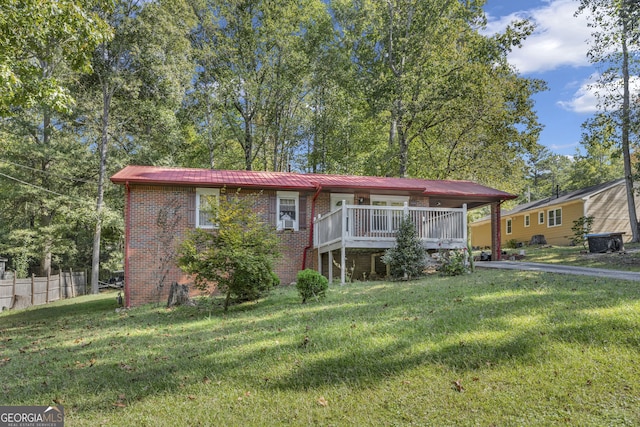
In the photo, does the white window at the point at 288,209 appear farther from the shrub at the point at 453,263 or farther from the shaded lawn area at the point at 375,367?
the shaded lawn area at the point at 375,367

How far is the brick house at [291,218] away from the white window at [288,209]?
0.03 m

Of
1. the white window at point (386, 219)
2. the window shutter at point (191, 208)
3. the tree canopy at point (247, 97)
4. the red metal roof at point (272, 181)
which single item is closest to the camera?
the white window at point (386, 219)

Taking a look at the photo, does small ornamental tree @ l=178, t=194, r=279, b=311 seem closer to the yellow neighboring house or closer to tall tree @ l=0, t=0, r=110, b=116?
tall tree @ l=0, t=0, r=110, b=116

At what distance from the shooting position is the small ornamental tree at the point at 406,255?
11.0 metres

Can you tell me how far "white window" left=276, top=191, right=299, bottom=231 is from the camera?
13.7m

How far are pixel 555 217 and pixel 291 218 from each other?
66.1ft

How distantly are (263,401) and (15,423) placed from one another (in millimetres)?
2294

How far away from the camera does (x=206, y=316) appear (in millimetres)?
8359

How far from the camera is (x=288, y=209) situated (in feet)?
45.3

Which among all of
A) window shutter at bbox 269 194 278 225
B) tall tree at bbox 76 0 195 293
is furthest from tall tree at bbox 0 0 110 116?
tall tree at bbox 76 0 195 293

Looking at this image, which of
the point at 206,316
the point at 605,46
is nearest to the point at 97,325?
the point at 206,316

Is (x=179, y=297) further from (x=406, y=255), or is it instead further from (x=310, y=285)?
(x=406, y=255)

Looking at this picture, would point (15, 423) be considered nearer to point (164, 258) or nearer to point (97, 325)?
point (97, 325)

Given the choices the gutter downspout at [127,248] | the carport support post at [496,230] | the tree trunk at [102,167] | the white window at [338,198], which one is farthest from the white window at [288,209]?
the tree trunk at [102,167]
